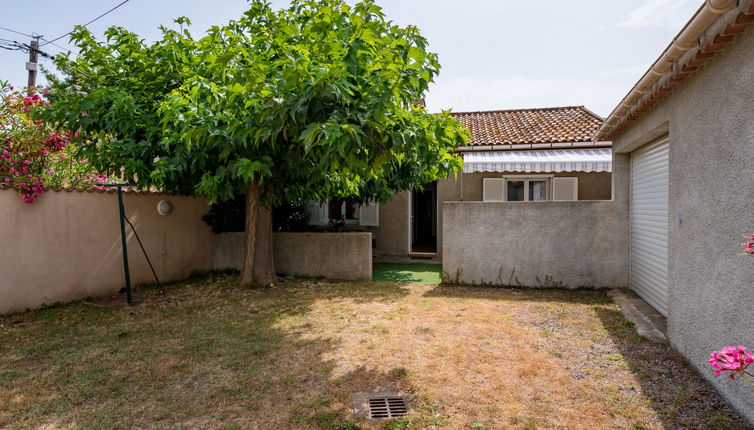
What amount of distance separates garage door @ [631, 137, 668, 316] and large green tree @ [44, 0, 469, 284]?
5.55m

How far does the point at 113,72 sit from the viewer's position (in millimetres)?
12242

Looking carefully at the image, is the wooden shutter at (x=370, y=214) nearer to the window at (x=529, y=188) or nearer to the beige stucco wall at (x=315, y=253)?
the window at (x=529, y=188)

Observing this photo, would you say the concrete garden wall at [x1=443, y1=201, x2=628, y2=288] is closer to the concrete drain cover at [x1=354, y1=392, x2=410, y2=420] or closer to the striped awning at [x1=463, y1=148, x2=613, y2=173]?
the striped awning at [x1=463, y1=148, x2=613, y2=173]

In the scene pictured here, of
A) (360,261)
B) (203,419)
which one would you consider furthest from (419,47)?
(360,261)

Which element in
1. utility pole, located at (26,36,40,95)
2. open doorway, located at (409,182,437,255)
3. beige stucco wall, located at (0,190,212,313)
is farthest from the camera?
open doorway, located at (409,182,437,255)

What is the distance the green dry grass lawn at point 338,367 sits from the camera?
18.2 feet

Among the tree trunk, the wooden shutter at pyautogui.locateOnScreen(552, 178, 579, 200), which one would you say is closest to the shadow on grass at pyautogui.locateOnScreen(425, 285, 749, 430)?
the wooden shutter at pyautogui.locateOnScreen(552, 178, 579, 200)

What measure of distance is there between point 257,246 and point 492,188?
12.2 meters

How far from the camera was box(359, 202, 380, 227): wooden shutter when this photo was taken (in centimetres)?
2227

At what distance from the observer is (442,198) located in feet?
69.1

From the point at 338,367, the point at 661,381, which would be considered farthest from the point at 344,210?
the point at 661,381

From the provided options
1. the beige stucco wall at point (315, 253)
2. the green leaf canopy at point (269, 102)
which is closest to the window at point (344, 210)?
the beige stucco wall at point (315, 253)

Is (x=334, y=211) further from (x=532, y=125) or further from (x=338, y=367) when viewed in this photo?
(x=338, y=367)

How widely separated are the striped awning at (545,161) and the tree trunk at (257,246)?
8.89 metres
